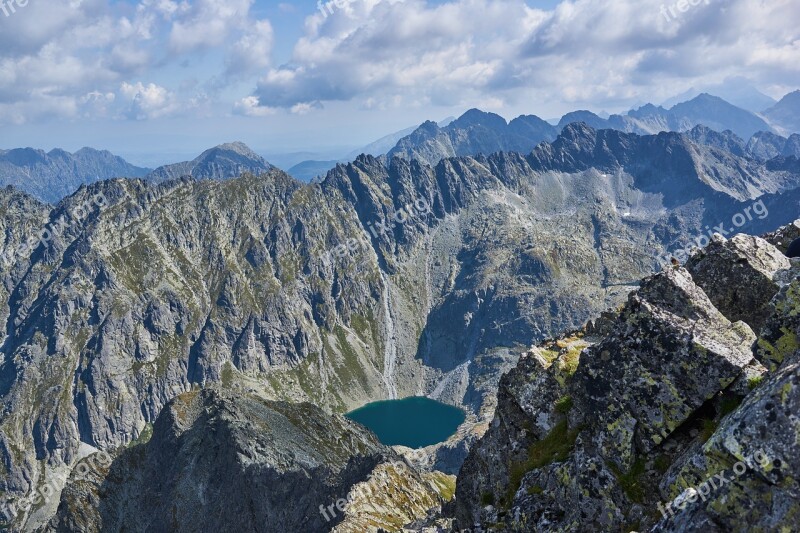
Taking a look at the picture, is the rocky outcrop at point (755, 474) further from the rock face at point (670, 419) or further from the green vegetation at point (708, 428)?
the green vegetation at point (708, 428)

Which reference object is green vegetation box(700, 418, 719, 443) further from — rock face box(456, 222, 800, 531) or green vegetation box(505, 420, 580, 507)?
green vegetation box(505, 420, 580, 507)

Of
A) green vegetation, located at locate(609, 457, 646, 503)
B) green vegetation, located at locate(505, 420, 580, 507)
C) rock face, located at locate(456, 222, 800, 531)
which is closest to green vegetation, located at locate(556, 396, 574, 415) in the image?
rock face, located at locate(456, 222, 800, 531)

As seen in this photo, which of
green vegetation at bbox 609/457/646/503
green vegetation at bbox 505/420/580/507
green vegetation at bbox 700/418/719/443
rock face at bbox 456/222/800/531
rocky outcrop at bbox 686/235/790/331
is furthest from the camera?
green vegetation at bbox 505/420/580/507

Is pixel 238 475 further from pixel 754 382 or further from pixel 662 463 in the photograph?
pixel 754 382

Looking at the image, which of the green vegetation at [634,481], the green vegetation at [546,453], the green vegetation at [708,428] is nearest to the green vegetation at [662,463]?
Answer: the green vegetation at [634,481]

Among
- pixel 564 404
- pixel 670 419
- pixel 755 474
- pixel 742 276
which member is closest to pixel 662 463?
pixel 670 419

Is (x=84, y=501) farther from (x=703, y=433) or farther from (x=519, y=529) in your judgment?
(x=703, y=433)
